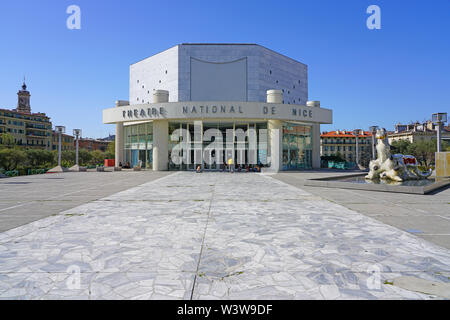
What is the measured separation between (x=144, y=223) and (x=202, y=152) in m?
26.7

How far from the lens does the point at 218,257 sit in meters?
4.47

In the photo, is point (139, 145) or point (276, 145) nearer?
point (276, 145)

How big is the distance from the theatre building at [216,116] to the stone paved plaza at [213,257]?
23.9 m

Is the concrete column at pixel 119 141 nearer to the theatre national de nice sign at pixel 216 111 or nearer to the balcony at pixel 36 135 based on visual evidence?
the theatre national de nice sign at pixel 216 111

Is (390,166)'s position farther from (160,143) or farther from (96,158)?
(96,158)

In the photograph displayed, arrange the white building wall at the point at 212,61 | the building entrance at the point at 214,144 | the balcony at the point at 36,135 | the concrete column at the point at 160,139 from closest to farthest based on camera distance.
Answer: the concrete column at the point at 160,139 < the building entrance at the point at 214,144 < the white building wall at the point at 212,61 < the balcony at the point at 36,135

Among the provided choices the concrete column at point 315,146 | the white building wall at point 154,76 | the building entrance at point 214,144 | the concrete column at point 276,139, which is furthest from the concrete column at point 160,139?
the concrete column at point 315,146

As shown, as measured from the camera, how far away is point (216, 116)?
29.8 meters

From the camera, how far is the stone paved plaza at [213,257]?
10.9ft

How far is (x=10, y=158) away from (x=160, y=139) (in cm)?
4532

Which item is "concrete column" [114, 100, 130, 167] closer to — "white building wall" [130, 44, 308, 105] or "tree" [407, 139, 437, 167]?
"white building wall" [130, 44, 308, 105]

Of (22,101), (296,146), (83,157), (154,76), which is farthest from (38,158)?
(22,101)

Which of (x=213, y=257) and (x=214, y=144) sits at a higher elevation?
(x=214, y=144)
